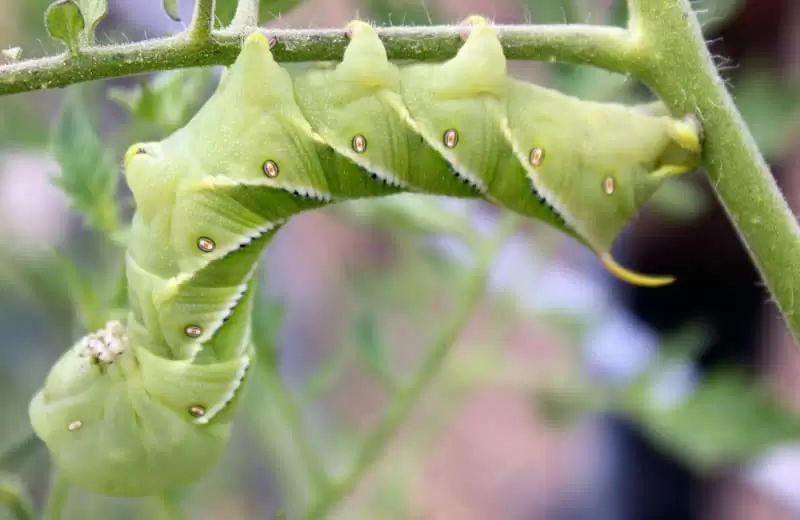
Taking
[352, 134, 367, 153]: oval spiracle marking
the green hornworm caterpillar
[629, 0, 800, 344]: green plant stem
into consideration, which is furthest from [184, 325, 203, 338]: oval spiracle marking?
[629, 0, 800, 344]: green plant stem

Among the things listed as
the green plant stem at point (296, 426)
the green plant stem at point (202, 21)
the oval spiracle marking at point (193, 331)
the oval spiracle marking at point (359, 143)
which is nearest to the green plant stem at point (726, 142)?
the oval spiracle marking at point (359, 143)

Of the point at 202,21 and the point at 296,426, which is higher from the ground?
the point at 202,21

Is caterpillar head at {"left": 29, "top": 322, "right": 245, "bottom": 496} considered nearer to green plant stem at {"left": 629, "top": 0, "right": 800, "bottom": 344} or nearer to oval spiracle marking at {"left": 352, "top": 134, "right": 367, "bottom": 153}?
oval spiracle marking at {"left": 352, "top": 134, "right": 367, "bottom": 153}

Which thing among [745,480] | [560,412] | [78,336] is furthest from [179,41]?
[745,480]

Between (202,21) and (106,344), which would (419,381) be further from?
(202,21)

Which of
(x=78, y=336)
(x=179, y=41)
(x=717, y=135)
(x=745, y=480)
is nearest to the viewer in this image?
(x=179, y=41)

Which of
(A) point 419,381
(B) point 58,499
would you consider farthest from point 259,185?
(A) point 419,381

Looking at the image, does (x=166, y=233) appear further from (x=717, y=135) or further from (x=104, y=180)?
(x=717, y=135)
